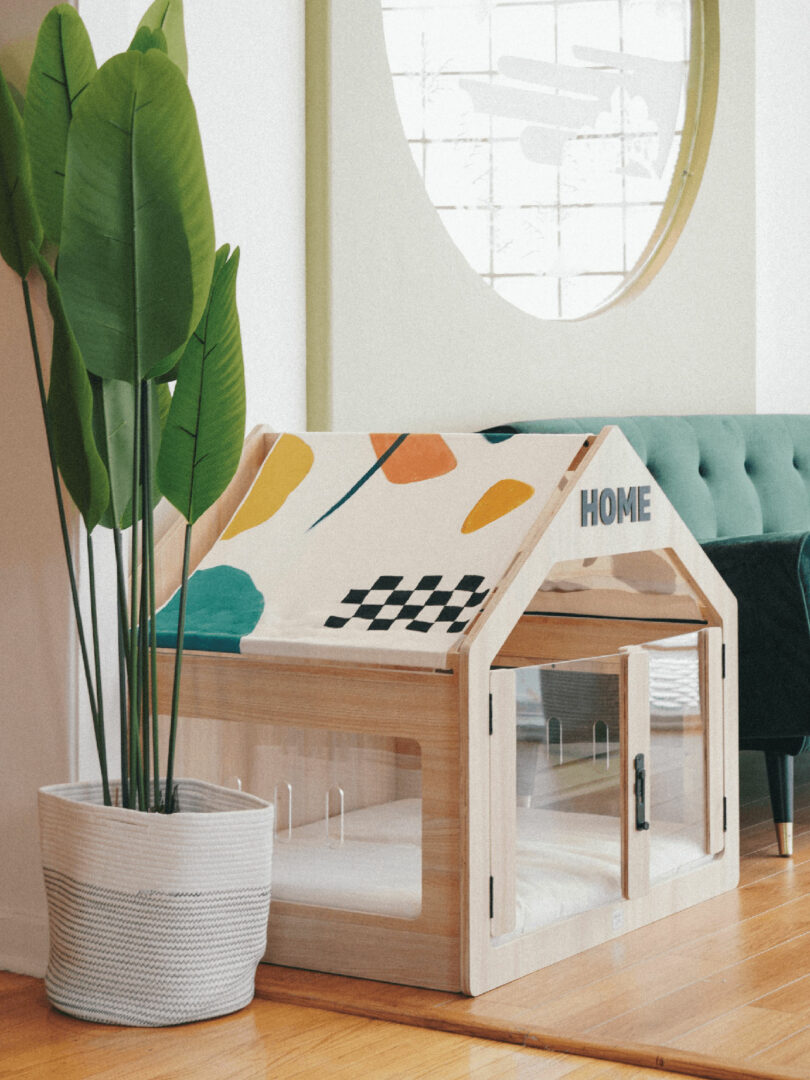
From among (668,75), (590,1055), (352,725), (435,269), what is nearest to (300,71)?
(435,269)

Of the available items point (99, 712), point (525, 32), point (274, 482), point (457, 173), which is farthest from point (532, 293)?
point (99, 712)

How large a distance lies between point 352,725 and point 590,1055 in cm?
59

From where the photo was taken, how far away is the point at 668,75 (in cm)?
426

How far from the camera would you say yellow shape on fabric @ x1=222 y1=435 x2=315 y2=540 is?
101 inches

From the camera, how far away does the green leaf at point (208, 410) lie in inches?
82.1

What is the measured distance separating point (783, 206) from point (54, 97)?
299 centimetres

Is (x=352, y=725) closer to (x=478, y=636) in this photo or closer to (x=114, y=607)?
(x=478, y=636)

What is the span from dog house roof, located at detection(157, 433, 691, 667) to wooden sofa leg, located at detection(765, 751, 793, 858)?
3.10ft

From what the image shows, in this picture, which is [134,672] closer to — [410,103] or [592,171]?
[410,103]

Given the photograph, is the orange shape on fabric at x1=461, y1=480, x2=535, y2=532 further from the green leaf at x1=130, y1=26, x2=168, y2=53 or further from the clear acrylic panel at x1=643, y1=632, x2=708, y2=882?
the green leaf at x1=130, y1=26, x2=168, y2=53

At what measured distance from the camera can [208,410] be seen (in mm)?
2090

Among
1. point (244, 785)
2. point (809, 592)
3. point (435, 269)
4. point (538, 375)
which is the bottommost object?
point (244, 785)

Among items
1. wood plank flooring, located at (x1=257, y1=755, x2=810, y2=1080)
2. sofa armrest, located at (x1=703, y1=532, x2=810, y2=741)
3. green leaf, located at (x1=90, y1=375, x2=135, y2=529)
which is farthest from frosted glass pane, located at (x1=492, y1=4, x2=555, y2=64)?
wood plank flooring, located at (x1=257, y1=755, x2=810, y2=1080)

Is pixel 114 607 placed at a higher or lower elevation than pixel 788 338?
lower
